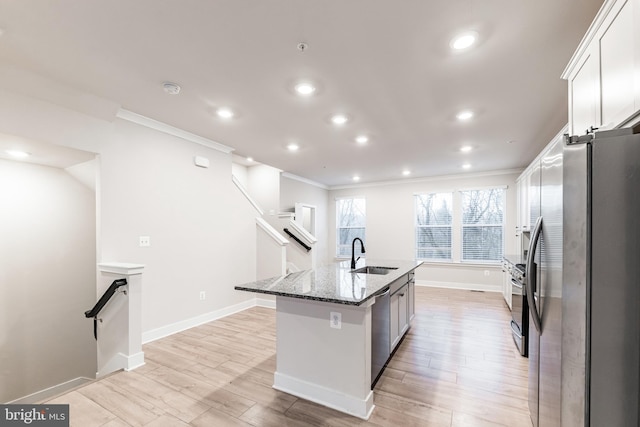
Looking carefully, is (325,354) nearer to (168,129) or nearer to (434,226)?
(168,129)

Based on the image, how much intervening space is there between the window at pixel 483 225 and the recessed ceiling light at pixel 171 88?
20.9 ft

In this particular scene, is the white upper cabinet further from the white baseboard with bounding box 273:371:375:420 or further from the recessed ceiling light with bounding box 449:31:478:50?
the white baseboard with bounding box 273:371:375:420

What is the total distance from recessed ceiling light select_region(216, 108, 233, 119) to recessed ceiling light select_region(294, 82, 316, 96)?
93 centimetres

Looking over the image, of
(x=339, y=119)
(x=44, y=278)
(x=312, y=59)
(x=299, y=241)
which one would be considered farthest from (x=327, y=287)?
(x=44, y=278)

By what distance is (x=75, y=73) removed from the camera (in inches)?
92.8

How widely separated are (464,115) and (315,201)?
16.7 feet

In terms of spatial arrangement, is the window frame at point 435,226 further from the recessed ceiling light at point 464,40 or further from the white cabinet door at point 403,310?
the recessed ceiling light at point 464,40

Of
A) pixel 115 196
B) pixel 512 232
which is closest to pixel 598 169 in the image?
pixel 115 196

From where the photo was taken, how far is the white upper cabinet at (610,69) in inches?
48.0

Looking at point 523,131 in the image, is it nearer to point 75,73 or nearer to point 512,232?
point 512,232

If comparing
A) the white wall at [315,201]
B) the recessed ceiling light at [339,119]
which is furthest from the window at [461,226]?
the recessed ceiling light at [339,119]

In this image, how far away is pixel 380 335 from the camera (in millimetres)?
2486

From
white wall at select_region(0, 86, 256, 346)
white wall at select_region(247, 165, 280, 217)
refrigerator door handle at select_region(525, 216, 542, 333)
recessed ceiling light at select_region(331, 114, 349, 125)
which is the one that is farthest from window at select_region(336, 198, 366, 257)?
refrigerator door handle at select_region(525, 216, 542, 333)

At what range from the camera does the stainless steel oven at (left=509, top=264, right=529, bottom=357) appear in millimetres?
2965
